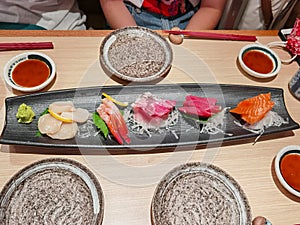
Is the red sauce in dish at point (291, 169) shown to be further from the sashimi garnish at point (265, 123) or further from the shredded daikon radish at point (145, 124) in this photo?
the shredded daikon radish at point (145, 124)

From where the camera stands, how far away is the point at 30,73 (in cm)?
133

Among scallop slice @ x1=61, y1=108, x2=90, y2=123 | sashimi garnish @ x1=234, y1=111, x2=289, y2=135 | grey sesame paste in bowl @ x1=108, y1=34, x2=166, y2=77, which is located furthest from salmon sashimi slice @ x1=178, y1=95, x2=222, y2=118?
scallop slice @ x1=61, y1=108, x2=90, y2=123

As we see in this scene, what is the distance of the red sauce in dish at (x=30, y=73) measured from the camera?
1.30 m

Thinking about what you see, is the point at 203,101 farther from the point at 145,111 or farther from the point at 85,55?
the point at 85,55

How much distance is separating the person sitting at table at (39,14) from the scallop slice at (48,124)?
678mm

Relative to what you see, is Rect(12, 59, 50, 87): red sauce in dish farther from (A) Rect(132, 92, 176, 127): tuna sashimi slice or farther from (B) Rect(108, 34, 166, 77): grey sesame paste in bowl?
(A) Rect(132, 92, 176, 127): tuna sashimi slice

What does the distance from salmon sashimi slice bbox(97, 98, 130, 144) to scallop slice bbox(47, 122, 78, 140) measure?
0.10 meters

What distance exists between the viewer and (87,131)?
1202 millimetres

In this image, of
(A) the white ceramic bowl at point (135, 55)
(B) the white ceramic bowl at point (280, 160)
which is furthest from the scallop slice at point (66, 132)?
(B) the white ceramic bowl at point (280, 160)

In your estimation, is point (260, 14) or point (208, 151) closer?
point (208, 151)

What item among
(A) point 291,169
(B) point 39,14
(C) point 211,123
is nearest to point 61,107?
(C) point 211,123

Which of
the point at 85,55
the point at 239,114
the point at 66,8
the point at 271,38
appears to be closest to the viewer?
the point at 239,114

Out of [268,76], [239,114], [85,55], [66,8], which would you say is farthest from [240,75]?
[66,8]

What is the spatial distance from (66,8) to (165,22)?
0.51m
